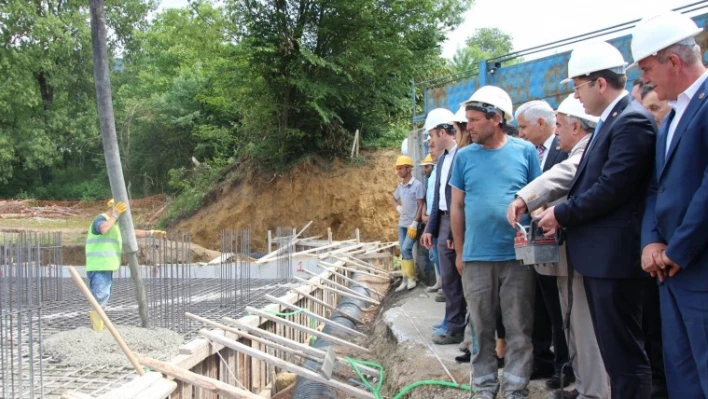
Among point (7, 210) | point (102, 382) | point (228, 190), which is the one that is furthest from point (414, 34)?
point (7, 210)

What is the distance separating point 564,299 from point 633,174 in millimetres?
699

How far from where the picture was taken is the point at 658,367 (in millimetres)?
2855

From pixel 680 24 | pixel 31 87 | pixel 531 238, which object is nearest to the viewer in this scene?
pixel 680 24

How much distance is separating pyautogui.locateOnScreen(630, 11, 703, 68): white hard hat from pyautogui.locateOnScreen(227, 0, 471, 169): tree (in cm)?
1287

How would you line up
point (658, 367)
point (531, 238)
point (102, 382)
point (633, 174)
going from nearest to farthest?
1. point (633, 174)
2. point (531, 238)
3. point (658, 367)
4. point (102, 382)

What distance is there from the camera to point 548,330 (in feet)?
11.1

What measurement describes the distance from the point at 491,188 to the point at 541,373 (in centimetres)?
112

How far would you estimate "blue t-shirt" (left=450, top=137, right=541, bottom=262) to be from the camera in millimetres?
2922

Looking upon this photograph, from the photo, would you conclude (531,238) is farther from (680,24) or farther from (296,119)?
(296,119)

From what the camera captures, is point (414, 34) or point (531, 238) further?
point (414, 34)

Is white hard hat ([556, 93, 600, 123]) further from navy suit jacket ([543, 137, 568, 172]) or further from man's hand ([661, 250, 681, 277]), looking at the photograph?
man's hand ([661, 250, 681, 277])

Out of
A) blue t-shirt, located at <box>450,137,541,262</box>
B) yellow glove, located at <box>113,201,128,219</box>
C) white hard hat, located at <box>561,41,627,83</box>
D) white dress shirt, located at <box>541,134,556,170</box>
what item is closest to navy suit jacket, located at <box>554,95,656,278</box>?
white hard hat, located at <box>561,41,627,83</box>

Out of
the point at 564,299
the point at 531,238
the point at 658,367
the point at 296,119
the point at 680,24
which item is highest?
the point at 296,119

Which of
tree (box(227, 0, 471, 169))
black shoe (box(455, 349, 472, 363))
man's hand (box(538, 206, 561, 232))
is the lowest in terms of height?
black shoe (box(455, 349, 472, 363))
